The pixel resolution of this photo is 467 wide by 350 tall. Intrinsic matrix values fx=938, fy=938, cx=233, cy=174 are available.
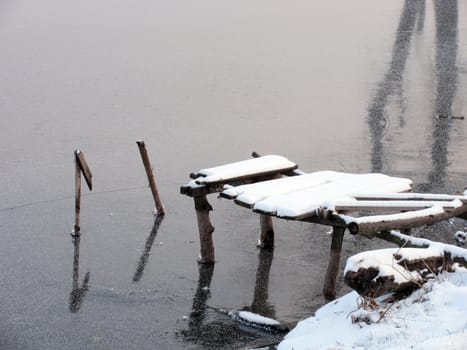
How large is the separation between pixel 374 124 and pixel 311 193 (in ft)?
27.2

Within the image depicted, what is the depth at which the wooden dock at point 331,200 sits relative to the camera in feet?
26.1

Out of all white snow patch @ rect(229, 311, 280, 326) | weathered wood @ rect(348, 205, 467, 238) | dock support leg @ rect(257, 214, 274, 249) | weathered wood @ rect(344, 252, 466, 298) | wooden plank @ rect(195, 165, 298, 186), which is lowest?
white snow patch @ rect(229, 311, 280, 326)

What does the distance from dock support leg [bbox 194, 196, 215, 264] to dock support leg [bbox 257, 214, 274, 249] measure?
71cm

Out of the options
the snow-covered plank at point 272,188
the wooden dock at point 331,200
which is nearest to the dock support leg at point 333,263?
the wooden dock at point 331,200

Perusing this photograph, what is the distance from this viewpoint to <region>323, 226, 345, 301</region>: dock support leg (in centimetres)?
838

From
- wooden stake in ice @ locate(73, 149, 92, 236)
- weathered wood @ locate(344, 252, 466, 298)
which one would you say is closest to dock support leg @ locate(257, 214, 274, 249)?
wooden stake in ice @ locate(73, 149, 92, 236)

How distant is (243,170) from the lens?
381 inches

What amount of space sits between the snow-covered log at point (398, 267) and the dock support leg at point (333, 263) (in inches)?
47.7

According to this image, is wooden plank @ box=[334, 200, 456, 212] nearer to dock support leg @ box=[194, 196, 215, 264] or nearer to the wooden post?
dock support leg @ box=[194, 196, 215, 264]

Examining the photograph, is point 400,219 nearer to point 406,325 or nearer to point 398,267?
point 398,267

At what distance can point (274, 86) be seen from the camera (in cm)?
1995

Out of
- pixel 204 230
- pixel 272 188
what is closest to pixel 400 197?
pixel 272 188

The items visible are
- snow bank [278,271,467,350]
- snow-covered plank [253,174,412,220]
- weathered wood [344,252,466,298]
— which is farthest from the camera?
snow-covered plank [253,174,412,220]

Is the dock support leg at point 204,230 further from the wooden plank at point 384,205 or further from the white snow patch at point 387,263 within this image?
the white snow patch at point 387,263
